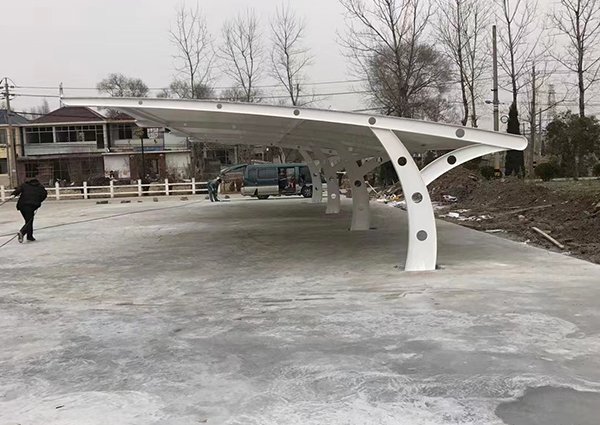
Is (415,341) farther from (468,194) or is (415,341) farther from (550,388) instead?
(468,194)

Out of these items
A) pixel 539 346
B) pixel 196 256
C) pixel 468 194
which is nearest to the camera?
pixel 539 346

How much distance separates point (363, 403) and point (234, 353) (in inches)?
59.8

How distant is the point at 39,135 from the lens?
5278 cm

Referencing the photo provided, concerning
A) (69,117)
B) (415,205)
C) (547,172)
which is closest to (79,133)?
(69,117)

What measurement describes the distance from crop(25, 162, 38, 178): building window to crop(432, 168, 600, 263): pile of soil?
41.7 meters

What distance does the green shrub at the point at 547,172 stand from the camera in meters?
27.8

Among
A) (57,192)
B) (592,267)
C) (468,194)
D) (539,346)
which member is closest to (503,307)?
(539,346)

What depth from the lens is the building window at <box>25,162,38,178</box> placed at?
52.2 m

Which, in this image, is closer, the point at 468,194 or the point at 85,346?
the point at 85,346

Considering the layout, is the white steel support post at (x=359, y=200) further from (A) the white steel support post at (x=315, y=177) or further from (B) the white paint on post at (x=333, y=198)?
(A) the white steel support post at (x=315, y=177)

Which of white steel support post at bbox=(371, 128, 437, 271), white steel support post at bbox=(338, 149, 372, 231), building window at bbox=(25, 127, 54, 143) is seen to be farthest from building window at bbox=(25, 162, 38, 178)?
white steel support post at bbox=(371, 128, 437, 271)

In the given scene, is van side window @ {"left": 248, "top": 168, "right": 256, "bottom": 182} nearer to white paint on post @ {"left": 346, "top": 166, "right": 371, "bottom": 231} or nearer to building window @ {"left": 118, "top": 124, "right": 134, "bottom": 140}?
white paint on post @ {"left": 346, "top": 166, "right": 371, "bottom": 231}

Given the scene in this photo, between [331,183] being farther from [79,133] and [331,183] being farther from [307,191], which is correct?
[79,133]

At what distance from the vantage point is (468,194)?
2322 centimetres
